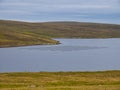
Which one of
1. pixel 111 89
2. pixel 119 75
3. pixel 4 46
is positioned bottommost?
pixel 111 89

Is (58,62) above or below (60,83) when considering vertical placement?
above

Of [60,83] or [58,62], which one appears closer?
[60,83]

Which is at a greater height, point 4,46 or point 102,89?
point 4,46

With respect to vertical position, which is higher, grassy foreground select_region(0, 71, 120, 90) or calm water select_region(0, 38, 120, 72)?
calm water select_region(0, 38, 120, 72)

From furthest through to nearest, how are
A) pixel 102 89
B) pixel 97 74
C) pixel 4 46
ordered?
pixel 4 46
pixel 97 74
pixel 102 89

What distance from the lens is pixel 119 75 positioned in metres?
59.8

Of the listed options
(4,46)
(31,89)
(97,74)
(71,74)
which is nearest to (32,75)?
(71,74)

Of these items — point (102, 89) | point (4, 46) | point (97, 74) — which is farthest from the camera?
point (4, 46)

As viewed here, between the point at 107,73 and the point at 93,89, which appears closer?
the point at 93,89

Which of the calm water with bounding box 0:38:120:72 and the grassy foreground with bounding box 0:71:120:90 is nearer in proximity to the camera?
the grassy foreground with bounding box 0:71:120:90

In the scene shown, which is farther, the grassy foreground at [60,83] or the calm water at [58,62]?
the calm water at [58,62]

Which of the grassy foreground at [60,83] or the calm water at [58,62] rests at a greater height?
the calm water at [58,62]

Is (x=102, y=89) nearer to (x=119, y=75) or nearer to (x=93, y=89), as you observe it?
(x=93, y=89)

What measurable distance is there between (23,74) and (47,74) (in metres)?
4.51
